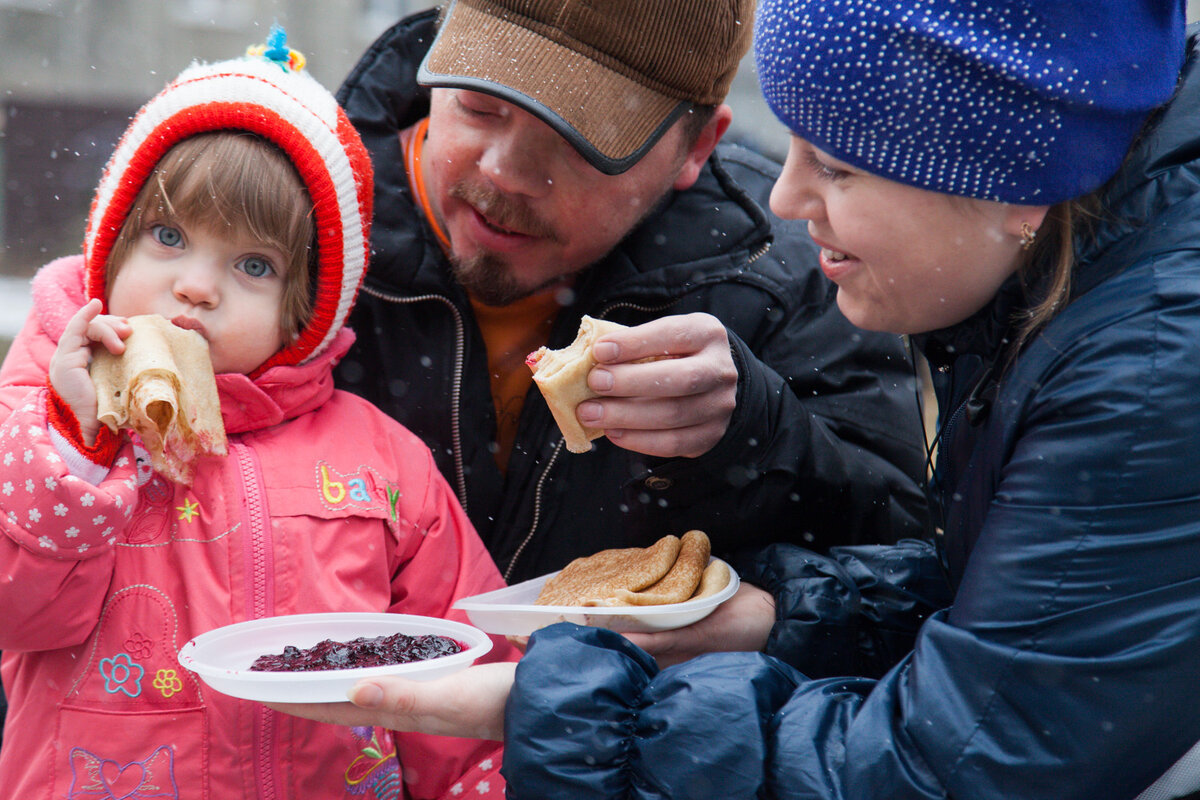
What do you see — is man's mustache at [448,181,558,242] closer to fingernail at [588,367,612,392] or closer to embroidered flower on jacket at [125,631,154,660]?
fingernail at [588,367,612,392]

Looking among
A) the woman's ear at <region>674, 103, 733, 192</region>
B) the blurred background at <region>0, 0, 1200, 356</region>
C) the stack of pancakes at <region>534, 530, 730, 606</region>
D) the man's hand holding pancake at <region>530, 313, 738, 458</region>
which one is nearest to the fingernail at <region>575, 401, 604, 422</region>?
the man's hand holding pancake at <region>530, 313, 738, 458</region>

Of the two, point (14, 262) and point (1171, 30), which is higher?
point (1171, 30)

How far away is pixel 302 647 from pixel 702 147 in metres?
2.00

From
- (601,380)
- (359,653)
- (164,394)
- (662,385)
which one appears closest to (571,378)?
(601,380)

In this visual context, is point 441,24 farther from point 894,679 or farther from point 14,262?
Answer: point 14,262

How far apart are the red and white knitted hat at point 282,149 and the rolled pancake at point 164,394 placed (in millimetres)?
259

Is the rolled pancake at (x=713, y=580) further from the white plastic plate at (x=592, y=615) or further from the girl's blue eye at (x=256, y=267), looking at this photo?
the girl's blue eye at (x=256, y=267)

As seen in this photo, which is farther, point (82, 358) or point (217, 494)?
point (217, 494)

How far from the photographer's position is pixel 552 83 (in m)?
2.72

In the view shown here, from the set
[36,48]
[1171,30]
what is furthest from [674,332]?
[36,48]

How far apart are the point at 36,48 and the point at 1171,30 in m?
17.5

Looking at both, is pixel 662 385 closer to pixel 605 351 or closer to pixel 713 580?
pixel 605 351

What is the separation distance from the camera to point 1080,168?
68.9 inches

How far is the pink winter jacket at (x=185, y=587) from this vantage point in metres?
2.01
